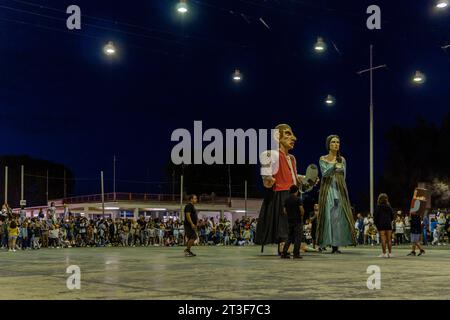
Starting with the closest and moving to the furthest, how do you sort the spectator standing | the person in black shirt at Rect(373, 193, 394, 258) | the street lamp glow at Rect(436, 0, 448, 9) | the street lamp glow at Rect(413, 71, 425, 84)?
the person in black shirt at Rect(373, 193, 394, 258) < the street lamp glow at Rect(436, 0, 448, 9) < the spectator standing < the street lamp glow at Rect(413, 71, 425, 84)

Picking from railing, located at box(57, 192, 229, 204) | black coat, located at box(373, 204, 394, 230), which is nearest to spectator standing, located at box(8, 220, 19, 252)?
A: black coat, located at box(373, 204, 394, 230)

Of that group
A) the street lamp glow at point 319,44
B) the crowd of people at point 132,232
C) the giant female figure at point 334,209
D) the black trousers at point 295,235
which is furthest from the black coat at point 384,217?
the crowd of people at point 132,232

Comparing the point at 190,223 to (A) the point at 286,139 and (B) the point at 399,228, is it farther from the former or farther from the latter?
(B) the point at 399,228

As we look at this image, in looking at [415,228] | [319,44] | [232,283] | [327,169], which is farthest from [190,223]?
[319,44]

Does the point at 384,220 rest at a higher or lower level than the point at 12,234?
higher

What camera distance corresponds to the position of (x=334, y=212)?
1755 cm

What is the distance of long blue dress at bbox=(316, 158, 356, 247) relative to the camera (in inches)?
691

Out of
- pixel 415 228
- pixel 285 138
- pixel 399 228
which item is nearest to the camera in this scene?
pixel 285 138

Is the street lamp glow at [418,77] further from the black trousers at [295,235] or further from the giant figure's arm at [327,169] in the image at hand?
the black trousers at [295,235]

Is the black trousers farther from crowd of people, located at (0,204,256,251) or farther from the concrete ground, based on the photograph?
crowd of people, located at (0,204,256,251)

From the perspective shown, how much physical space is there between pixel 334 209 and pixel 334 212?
0.09 m

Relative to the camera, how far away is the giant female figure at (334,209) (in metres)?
17.6

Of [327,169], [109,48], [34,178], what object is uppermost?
[109,48]
